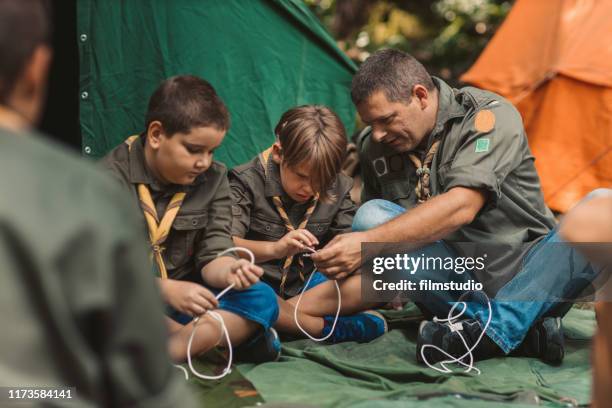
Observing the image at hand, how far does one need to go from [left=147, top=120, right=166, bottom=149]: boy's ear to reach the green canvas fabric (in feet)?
2.33

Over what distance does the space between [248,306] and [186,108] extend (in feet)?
1.98

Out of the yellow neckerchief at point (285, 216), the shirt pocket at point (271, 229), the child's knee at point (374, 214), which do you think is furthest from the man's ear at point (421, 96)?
the shirt pocket at point (271, 229)

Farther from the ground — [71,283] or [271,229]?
[71,283]

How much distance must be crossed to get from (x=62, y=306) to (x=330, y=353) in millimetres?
1841

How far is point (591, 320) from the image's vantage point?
3.19 m

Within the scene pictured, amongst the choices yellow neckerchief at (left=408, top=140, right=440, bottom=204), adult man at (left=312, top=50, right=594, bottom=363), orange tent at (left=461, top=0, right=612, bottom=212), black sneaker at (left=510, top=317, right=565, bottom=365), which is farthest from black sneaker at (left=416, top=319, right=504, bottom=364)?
orange tent at (left=461, top=0, right=612, bottom=212)

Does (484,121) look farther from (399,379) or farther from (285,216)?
(399,379)

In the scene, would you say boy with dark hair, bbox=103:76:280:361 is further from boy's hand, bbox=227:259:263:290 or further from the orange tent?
the orange tent

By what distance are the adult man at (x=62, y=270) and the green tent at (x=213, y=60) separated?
257 cm

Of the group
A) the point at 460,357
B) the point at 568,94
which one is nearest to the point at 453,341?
the point at 460,357

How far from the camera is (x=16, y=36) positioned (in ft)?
3.18

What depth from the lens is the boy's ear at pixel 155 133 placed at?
250 centimetres

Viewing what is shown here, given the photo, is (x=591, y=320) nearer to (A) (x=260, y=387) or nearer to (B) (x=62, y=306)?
(A) (x=260, y=387)

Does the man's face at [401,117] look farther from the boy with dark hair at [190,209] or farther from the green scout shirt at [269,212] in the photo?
the boy with dark hair at [190,209]
